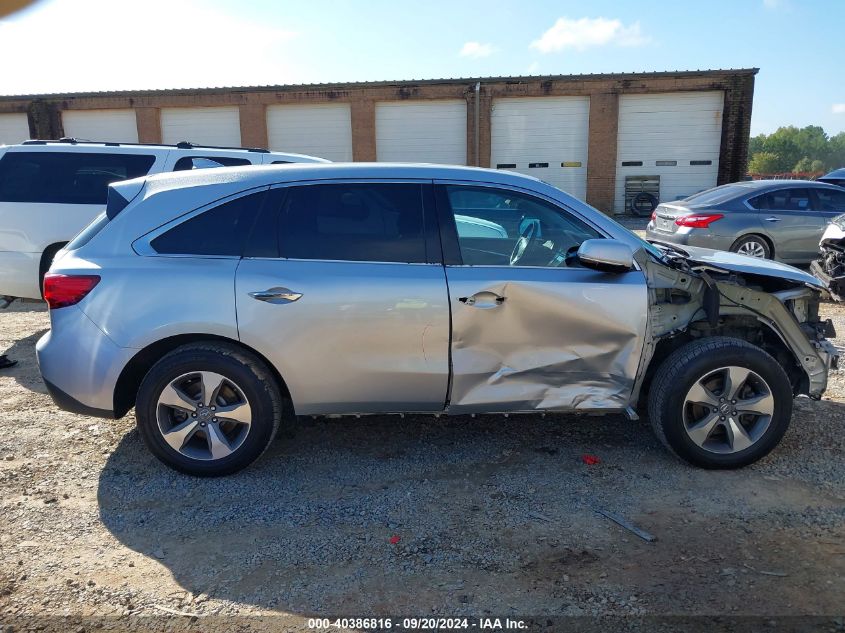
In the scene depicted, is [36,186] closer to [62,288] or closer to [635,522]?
[62,288]

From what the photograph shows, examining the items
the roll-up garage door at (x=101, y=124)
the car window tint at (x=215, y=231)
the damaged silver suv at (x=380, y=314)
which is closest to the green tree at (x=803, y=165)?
the roll-up garage door at (x=101, y=124)

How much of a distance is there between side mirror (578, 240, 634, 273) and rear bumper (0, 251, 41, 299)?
5921 millimetres

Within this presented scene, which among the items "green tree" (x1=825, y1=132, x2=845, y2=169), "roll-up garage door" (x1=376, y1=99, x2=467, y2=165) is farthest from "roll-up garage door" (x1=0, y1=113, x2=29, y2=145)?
"green tree" (x1=825, y1=132, x2=845, y2=169)

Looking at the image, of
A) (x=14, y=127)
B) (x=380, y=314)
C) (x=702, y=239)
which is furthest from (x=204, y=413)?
(x=14, y=127)

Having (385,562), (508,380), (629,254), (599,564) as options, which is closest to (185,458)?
(385,562)

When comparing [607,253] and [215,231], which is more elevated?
[215,231]

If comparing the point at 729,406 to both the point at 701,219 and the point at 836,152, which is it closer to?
the point at 701,219

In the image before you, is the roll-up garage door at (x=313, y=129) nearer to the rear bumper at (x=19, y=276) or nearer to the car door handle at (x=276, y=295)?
the rear bumper at (x=19, y=276)

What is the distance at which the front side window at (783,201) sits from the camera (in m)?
10.2

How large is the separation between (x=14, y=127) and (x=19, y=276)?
76.6 ft

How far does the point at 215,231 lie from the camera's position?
151 inches

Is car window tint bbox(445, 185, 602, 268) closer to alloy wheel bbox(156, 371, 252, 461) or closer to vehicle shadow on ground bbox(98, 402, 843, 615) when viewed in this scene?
vehicle shadow on ground bbox(98, 402, 843, 615)

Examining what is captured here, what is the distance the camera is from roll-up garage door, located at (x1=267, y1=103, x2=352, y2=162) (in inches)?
969

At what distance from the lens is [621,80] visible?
76.4 ft
